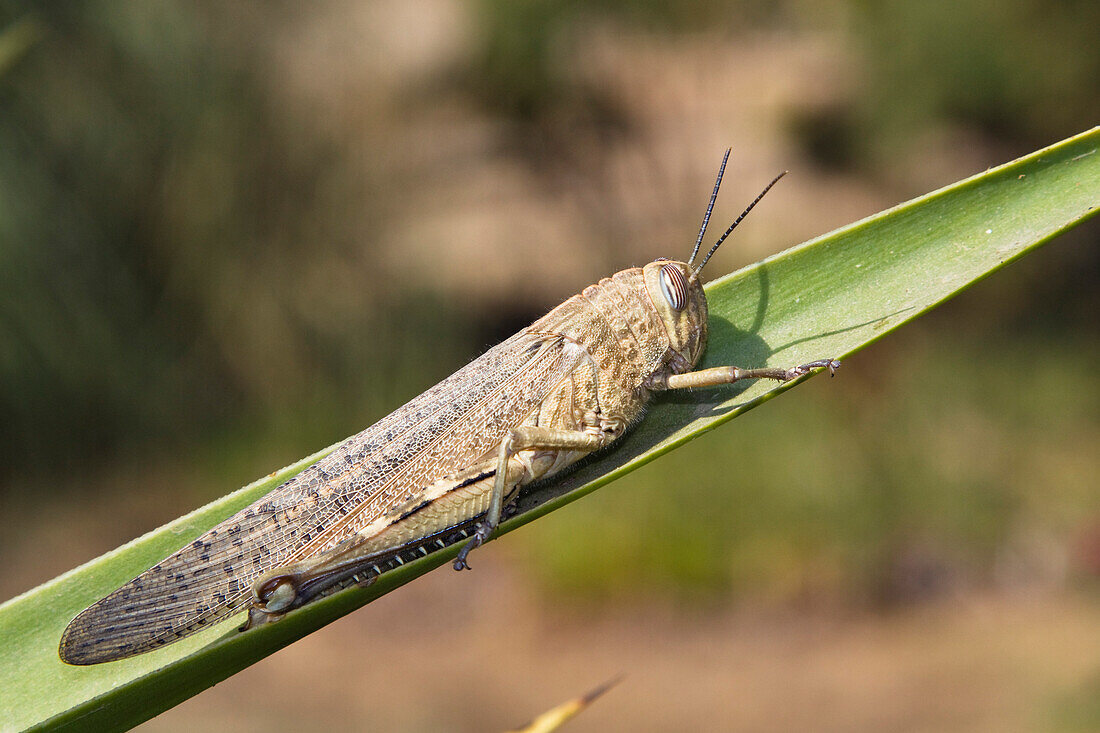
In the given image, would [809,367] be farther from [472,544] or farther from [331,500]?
[331,500]

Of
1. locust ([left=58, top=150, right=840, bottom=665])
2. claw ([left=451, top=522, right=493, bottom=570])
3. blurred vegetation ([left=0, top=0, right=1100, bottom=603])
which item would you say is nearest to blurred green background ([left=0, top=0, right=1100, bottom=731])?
blurred vegetation ([left=0, top=0, right=1100, bottom=603])

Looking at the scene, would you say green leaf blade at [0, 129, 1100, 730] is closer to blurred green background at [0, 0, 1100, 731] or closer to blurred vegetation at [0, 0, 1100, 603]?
blurred green background at [0, 0, 1100, 731]

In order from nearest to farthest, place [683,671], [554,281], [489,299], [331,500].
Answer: [331,500] → [683,671] → [554,281] → [489,299]

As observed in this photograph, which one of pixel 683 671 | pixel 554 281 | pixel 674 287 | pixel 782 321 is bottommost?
pixel 683 671

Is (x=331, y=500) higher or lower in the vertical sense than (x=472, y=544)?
higher

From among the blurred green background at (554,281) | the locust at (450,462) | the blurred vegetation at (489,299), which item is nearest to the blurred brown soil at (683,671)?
the blurred green background at (554,281)

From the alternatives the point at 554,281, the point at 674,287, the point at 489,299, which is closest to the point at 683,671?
the point at 554,281
